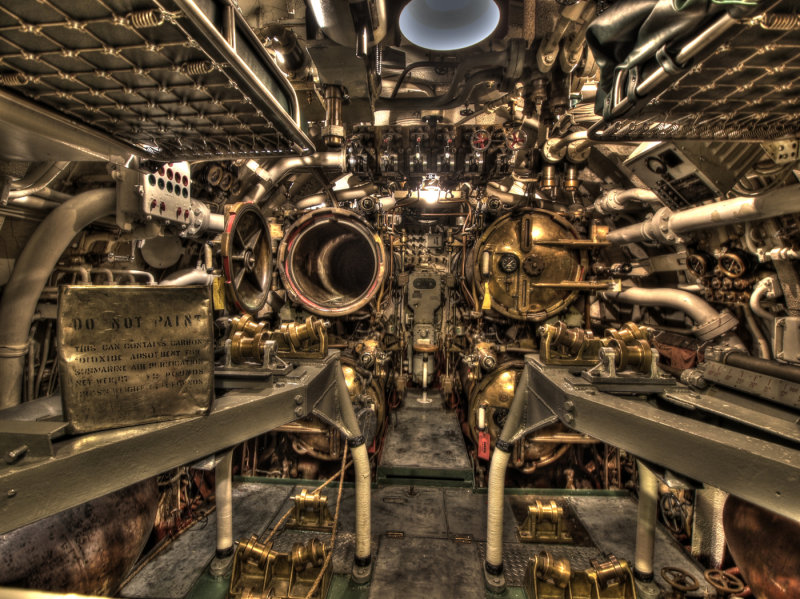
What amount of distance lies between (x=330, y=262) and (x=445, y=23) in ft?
11.4

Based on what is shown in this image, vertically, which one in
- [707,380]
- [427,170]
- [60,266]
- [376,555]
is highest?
[427,170]

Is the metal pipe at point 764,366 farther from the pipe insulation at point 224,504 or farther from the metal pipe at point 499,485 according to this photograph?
the pipe insulation at point 224,504

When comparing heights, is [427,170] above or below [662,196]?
above

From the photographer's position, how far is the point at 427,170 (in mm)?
4434

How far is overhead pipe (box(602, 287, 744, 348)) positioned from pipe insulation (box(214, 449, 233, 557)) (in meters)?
4.74

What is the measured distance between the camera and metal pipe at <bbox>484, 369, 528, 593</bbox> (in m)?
2.36

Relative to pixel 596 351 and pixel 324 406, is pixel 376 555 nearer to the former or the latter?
pixel 324 406

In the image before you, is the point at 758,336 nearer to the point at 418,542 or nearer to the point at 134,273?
the point at 418,542

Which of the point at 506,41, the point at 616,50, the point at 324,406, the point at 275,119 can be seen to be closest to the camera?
the point at 616,50

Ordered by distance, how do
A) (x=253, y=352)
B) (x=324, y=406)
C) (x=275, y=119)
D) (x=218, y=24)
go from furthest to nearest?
(x=324, y=406)
(x=253, y=352)
(x=275, y=119)
(x=218, y=24)

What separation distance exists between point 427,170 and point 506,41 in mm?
1513

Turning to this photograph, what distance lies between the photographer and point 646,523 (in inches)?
88.7

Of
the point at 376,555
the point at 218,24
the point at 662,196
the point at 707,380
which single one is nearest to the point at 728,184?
the point at 662,196

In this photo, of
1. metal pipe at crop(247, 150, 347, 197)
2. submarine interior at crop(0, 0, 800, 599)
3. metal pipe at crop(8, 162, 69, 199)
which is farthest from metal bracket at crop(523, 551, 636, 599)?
metal pipe at crop(247, 150, 347, 197)
